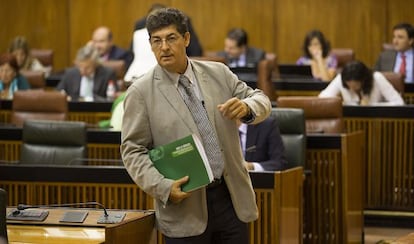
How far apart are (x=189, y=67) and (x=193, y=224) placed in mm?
646

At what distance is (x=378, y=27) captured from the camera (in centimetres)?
1480

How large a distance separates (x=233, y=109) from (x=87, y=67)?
7.03 metres

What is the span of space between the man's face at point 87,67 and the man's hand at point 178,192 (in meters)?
6.89

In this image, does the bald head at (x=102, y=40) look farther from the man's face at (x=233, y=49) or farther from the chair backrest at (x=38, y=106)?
the chair backrest at (x=38, y=106)

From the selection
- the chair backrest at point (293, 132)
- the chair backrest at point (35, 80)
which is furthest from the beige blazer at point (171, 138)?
the chair backrest at point (35, 80)

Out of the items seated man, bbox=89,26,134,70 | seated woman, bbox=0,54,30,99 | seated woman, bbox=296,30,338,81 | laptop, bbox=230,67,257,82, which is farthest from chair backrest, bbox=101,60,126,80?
seated woman, bbox=296,30,338,81

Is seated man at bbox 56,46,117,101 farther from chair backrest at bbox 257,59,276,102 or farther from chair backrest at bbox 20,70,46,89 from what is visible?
chair backrest at bbox 257,59,276,102

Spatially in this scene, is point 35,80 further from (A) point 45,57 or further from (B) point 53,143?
(B) point 53,143

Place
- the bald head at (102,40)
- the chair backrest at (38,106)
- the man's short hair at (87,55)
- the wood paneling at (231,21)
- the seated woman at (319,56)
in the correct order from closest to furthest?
the chair backrest at (38,106) → the man's short hair at (87,55) → the seated woman at (319,56) → the bald head at (102,40) → the wood paneling at (231,21)

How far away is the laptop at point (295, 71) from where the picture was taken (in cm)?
1220

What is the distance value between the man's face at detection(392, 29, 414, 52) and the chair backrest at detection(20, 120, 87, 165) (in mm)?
5152

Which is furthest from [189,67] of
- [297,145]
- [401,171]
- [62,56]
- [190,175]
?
[62,56]

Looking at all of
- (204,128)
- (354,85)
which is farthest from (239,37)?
(204,128)

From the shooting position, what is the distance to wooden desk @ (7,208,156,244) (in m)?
4.40
